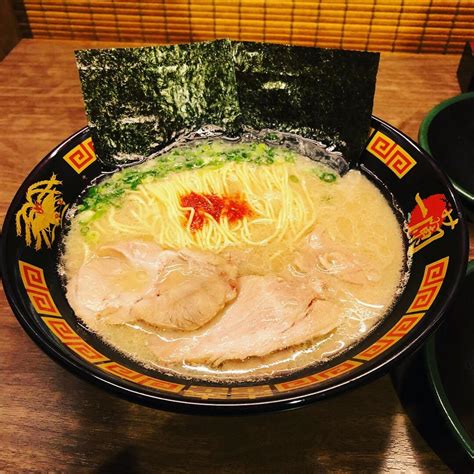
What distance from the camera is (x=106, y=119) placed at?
2.02m

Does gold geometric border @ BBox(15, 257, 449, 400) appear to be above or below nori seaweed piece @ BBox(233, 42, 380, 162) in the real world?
below

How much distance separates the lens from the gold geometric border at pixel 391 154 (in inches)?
72.8

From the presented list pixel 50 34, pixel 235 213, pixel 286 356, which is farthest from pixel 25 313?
pixel 50 34

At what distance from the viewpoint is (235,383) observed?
4.55ft

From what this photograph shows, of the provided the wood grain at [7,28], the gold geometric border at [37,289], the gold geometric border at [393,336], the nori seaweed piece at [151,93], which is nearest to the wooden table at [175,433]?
the gold geometric border at [393,336]

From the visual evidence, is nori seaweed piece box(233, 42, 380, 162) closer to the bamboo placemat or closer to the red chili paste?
the red chili paste

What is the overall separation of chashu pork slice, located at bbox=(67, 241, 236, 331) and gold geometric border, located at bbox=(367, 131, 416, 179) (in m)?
0.75

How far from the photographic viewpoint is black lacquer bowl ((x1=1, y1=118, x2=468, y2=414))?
1.20 meters

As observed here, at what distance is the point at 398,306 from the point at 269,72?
1.12m

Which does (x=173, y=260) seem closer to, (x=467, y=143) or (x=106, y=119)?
(x=106, y=119)

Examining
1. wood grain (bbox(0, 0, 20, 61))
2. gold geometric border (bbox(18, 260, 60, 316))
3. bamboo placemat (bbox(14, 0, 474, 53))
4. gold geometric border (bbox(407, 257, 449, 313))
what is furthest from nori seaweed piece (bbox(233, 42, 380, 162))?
wood grain (bbox(0, 0, 20, 61))

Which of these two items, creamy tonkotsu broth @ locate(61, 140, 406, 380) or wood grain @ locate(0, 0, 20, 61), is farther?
wood grain @ locate(0, 0, 20, 61)

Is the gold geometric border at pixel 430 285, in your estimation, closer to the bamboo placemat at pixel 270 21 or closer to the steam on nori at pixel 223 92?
the steam on nori at pixel 223 92

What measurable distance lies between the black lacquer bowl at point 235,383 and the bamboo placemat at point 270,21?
1176mm
